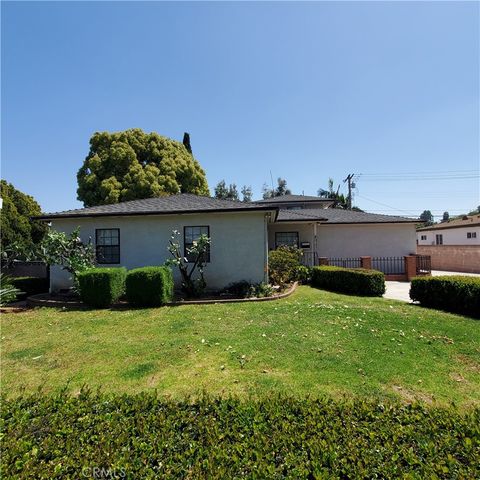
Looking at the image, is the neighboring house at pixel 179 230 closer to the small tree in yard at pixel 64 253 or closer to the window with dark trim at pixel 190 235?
the window with dark trim at pixel 190 235

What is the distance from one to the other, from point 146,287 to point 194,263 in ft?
10.0

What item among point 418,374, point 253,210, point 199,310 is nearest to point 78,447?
point 418,374

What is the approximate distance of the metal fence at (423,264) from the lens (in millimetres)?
15805

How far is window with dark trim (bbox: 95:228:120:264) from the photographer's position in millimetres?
12500

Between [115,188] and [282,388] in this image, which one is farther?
[115,188]

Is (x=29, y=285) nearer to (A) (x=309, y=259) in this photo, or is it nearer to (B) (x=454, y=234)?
(A) (x=309, y=259)

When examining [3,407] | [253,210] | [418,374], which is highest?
[253,210]

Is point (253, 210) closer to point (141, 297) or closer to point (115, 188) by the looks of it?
point (141, 297)

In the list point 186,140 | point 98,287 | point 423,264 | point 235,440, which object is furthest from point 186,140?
point 235,440

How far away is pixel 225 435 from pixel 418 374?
11.0 ft

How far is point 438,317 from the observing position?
7.49 metres

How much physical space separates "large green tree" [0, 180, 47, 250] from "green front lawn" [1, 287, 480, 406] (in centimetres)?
1505

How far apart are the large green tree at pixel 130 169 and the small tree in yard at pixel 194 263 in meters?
12.9

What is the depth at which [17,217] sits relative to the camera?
72.4ft
